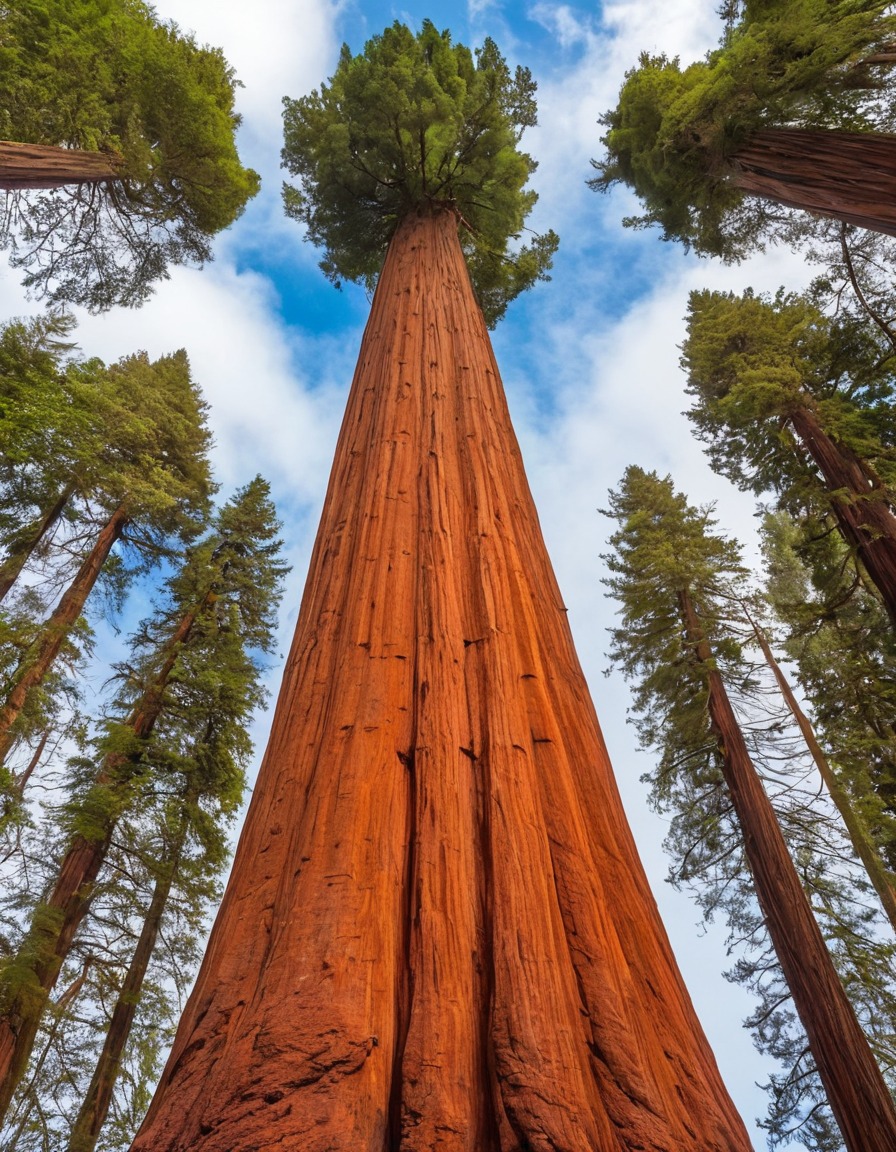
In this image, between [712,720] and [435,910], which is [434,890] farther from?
[712,720]

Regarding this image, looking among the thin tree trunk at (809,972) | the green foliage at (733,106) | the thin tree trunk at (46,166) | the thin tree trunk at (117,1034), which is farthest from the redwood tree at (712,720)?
the thin tree trunk at (46,166)

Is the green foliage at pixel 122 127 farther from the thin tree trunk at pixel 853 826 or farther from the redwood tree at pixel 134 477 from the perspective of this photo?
the thin tree trunk at pixel 853 826

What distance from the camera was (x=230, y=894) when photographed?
1663 millimetres

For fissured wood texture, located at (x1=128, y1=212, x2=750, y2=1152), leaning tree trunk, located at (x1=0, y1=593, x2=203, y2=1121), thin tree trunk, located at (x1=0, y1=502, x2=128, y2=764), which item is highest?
thin tree trunk, located at (x1=0, y1=502, x2=128, y2=764)

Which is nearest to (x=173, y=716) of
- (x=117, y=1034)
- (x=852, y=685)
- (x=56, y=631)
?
(x=56, y=631)

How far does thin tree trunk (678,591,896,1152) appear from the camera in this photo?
6.55 metres

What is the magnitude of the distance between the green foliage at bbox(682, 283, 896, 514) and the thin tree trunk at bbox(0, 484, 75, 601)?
A: 1216 centimetres

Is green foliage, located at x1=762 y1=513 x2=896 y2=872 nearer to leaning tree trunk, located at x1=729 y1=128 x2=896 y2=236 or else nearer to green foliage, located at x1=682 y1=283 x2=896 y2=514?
green foliage, located at x1=682 y1=283 x2=896 y2=514

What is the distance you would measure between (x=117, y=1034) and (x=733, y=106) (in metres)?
15.0

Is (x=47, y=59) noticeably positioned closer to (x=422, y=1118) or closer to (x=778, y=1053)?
(x=422, y=1118)

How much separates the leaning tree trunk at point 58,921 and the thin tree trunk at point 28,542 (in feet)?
9.33

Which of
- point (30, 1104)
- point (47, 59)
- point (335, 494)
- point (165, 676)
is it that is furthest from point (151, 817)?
point (47, 59)

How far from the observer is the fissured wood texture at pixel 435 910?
1093mm

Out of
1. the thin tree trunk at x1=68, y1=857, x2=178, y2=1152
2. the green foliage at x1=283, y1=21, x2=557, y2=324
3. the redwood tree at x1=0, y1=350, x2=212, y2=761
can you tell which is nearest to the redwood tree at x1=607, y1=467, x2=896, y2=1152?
the green foliage at x1=283, y1=21, x2=557, y2=324
